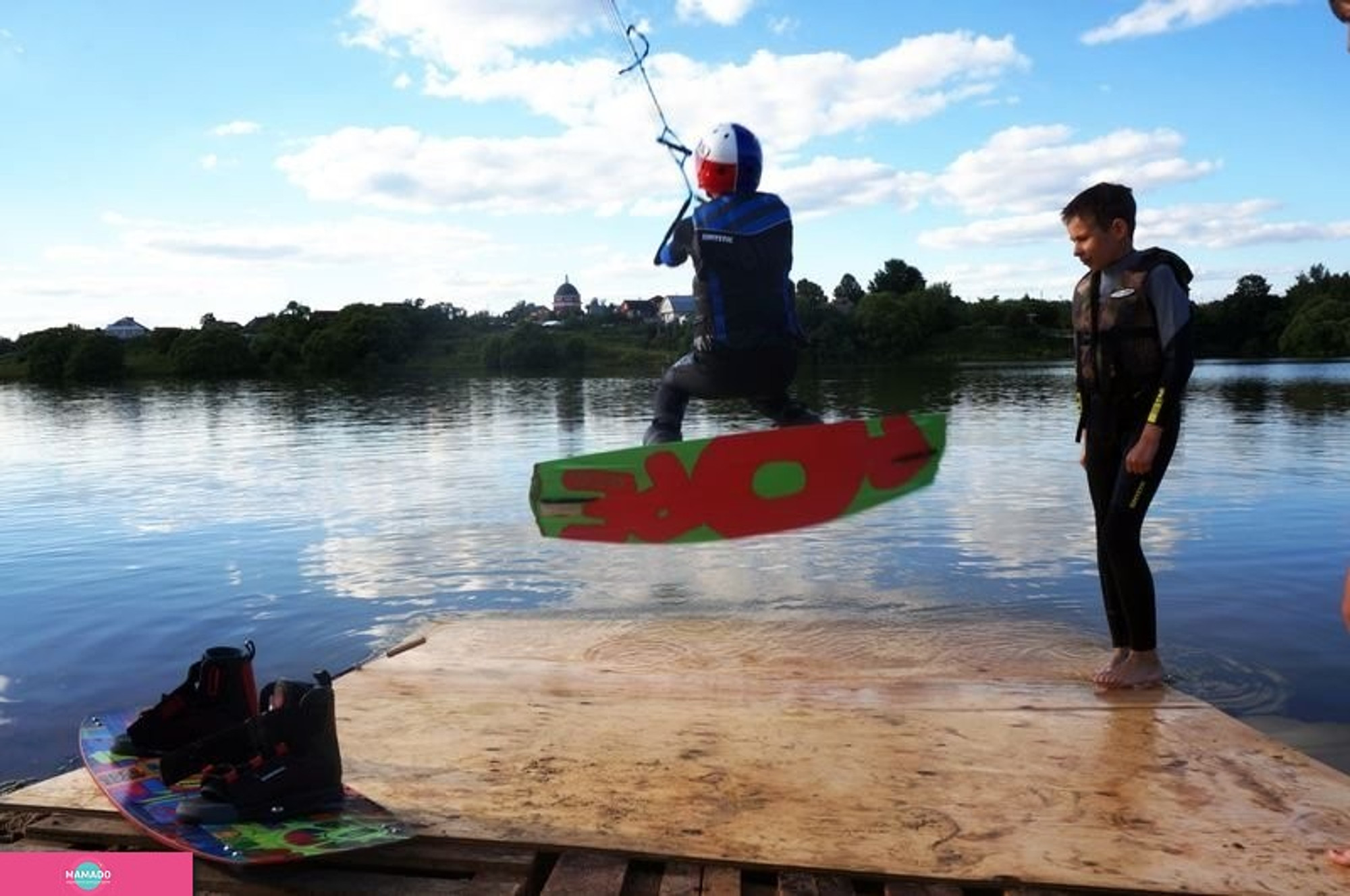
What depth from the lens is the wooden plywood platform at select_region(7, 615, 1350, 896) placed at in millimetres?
3988

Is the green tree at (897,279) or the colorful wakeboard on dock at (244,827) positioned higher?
the green tree at (897,279)

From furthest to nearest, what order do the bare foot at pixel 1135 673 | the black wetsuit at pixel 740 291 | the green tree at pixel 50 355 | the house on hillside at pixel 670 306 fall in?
the green tree at pixel 50 355, the house on hillside at pixel 670 306, the black wetsuit at pixel 740 291, the bare foot at pixel 1135 673

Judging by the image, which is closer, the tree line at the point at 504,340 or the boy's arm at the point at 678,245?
the boy's arm at the point at 678,245

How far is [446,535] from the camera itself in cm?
1627

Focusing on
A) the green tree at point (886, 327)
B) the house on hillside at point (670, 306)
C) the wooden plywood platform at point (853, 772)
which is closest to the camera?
the wooden plywood platform at point (853, 772)

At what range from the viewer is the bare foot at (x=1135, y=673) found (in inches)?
252

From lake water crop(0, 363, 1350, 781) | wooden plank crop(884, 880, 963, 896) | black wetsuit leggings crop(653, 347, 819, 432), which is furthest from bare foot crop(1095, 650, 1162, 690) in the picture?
wooden plank crop(884, 880, 963, 896)

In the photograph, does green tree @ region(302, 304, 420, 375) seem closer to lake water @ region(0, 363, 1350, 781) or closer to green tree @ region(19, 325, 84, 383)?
green tree @ region(19, 325, 84, 383)

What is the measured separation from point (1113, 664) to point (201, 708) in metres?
5.66

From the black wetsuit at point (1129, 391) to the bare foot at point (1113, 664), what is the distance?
2.5 inches

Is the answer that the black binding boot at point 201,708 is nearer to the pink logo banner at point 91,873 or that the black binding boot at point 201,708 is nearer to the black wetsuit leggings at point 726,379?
the pink logo banner at point 91,873

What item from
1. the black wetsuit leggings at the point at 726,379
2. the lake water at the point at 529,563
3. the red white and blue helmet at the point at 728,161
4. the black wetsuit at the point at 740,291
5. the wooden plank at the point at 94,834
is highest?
the red white and blue helmet at the point at 728,161

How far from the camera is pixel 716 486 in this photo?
27.1 ft

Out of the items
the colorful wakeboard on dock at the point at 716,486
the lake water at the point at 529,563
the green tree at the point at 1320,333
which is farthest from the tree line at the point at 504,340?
the colorful wakeboard on dock at the point at 716,486
